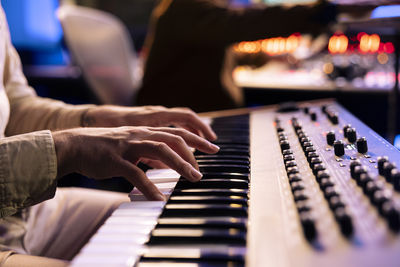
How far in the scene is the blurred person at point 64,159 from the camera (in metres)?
0.69

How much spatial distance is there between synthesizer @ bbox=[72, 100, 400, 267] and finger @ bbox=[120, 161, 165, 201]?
24mm

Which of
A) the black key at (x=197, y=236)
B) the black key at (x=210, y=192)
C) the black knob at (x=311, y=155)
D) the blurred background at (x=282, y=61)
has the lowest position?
the blurred background at (x=282, y=61)

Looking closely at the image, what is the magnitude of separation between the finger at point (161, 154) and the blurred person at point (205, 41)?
1150mm

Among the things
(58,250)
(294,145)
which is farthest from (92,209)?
(294,145)

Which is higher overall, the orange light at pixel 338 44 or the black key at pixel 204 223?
the black key at pixel 204 223

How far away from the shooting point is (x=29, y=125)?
46.6 inches

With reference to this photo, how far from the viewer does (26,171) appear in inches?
26.7

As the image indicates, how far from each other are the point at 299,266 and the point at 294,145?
1.60ft

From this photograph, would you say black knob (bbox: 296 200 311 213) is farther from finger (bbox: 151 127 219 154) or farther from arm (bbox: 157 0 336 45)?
arm (bbox: 157 0 336 45)

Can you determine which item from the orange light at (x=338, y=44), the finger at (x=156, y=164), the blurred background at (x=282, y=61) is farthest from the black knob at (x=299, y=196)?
the orange light at (x=338, y=44)

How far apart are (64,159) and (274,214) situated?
386 mm

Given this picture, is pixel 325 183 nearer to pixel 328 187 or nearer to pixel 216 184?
pixel 328 187

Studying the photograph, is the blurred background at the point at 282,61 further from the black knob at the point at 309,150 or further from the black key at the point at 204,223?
the black key at the point at 204,223

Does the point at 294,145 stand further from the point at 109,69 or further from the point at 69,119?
the point at 109,69
